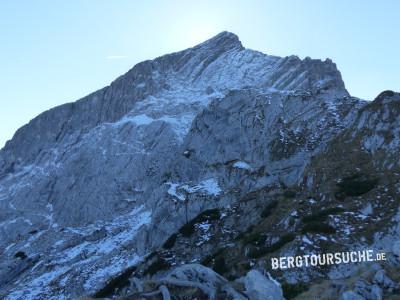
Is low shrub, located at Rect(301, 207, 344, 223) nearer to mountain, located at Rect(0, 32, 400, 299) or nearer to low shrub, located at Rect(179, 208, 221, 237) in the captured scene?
mountain, located at Rect(0, 32, 400, 299)

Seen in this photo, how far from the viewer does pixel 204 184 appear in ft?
273

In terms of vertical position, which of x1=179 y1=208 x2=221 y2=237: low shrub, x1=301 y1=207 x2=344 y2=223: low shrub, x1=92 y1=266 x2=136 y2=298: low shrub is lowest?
x1=92 y1=266 x2=136 y2=298: low shrub

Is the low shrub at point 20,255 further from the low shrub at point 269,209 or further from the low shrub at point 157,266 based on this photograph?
the low shrub at point 269,209

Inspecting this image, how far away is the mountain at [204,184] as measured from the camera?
37219 millimetres

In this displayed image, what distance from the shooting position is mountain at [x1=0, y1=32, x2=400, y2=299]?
37.2m

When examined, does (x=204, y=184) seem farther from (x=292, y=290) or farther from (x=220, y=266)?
(x=292, y=290)

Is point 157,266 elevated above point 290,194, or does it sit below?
below

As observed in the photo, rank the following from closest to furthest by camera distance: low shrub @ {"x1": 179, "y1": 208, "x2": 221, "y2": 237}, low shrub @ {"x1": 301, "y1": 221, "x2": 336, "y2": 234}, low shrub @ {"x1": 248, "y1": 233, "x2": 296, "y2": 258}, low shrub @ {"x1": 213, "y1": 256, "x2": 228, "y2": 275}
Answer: low shrub @ {"x1": 301, "y1": 221, "x2": 336, "y2": 234} < low shrub @ {"x1": 248, "y1": 233, "x2": 296, "y2": 258} < low shrub @ {"x1": 213, "y1": 256, "x2": 228, "y2": 275} < low shrub @ {"x1": 179, "y1": 208, "x2": 221, "y2": 237}

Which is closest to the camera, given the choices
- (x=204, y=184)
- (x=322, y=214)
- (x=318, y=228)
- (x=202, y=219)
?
(x=318, y=228)

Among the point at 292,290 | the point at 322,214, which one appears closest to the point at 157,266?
the point at 322,214

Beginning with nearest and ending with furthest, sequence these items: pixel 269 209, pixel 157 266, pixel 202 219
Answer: pixel 269 209 < pixel 157 266 < pixel 202 219

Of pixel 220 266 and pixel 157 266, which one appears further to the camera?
pixel 157 266

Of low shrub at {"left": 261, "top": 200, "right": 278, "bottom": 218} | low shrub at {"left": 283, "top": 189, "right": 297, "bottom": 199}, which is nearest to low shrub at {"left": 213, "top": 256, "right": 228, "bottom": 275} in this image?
low shrub at {"left": 261, "top": 200, "right": 278, "bottom": 218}

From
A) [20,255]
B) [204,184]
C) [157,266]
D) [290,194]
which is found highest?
[204,184]
